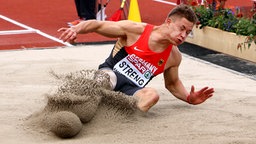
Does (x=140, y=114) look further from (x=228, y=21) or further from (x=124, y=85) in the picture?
(x=228, y=21)

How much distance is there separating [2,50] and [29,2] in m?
6.16

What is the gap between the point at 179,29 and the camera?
22.0 feet

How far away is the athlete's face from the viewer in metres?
6.66

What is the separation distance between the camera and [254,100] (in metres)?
7.54

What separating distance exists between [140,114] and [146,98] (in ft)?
0.53

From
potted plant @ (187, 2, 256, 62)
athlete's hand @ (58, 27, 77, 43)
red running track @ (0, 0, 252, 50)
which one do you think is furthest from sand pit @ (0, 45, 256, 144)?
red running track @ (0, 0, 252, 50)

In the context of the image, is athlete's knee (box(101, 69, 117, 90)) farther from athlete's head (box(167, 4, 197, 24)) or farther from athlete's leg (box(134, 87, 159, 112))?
athlete's head (box(167, 4, 197, 24))

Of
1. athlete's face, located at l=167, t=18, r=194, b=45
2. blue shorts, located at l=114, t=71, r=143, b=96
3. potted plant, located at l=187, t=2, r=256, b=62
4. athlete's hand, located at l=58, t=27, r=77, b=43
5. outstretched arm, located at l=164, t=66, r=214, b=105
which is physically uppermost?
athlete's hand, located at l=58, t=27, r=77, b=43

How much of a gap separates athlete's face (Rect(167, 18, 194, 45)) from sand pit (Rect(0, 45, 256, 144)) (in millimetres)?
735

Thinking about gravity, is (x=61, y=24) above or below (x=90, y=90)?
below

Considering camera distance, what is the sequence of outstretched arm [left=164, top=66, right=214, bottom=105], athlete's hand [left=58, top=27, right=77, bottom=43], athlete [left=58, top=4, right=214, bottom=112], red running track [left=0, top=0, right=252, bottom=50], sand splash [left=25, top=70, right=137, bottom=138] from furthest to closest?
red running track [left=0, top=0, right=252, bottom=50] < outstretched arm [left=164, top=66, right=214, bottom=105] < athlete [left=58, top=4, right=214, bottom=112] < athlete's hand [left=58, top=27, right=77, bottom=43] < sand splash [left=25, top=70, right=137, bottom=138]

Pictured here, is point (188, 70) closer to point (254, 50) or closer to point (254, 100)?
point (254, 50)

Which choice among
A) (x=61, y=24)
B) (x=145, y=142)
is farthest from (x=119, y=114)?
(x=61, y=24)

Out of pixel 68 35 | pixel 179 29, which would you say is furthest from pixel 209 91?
pixel 68 35
